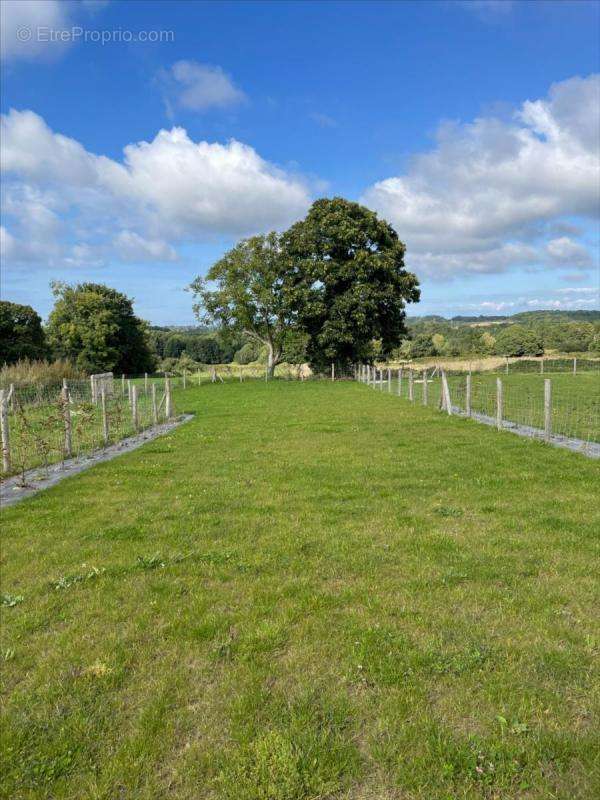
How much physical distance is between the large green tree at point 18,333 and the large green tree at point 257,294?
1819 centimetres

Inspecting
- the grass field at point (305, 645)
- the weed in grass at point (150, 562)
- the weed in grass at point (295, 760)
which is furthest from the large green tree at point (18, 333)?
the weed in grass at point (295, 760)

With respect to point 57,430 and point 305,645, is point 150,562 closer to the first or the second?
point 305,645

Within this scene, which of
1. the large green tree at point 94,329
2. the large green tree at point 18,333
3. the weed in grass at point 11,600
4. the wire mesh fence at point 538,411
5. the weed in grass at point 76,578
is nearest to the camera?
the weed in grass at point 11,600

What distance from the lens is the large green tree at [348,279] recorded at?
1714 inches

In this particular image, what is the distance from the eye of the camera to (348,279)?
1747 inches

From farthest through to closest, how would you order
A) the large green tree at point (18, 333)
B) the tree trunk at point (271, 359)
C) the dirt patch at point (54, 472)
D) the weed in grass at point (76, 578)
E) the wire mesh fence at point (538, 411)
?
1. the large green tree at point (18, 333)
2. the tree trunk at point (271, 359)
3. the wire mesh fence at point (538, 411)
4. the dirt patch at point (54, 472)
5. the weed in grass at point (76, 578)

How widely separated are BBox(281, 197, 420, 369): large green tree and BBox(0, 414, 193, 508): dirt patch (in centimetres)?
2977

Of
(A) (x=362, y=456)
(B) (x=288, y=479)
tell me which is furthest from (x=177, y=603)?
Result: (A) (x=362, y=456)

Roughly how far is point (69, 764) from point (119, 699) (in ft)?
1.76

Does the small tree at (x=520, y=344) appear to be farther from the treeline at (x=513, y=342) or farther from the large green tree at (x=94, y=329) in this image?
the large green tree at (x=94, y=329)

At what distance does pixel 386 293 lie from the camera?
43531 millimetres

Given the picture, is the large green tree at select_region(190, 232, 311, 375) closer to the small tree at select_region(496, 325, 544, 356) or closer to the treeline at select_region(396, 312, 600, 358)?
the treeline at select_region(396, 312, 600, 358)

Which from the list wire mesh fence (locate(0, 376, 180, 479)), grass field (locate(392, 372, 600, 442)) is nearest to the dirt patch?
wire mesh fence (locate(0, 376, 180, 479))

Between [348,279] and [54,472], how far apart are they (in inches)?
1439
